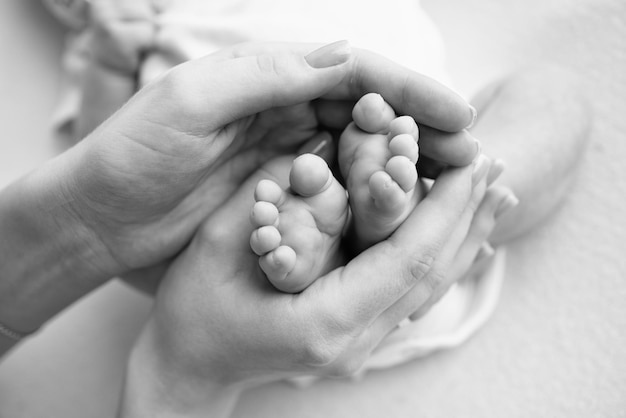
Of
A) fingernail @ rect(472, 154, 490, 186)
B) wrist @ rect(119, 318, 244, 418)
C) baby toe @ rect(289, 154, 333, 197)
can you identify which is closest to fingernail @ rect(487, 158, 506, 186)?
fingernail @ rect(472, 154, 490, 186)

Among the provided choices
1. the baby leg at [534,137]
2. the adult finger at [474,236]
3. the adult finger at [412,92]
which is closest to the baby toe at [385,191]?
the adult finger at [412,92]

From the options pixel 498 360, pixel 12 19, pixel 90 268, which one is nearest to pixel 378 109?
pixel 90 268

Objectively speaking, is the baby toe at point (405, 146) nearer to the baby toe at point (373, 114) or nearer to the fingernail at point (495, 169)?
the baby toe at point (373, 114)

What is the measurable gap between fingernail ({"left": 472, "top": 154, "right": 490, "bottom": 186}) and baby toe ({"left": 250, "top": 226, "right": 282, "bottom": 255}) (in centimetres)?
27

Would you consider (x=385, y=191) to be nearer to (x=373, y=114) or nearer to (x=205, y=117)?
(x=373, y=114)

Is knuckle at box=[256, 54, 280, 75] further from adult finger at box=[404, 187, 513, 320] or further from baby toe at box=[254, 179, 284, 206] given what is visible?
adult finger at box=[404, 187, 513, 320]

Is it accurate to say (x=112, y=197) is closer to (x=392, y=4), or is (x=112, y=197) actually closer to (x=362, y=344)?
(x=362, y=344)


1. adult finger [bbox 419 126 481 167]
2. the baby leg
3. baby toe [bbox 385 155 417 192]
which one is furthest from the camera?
the baby leg

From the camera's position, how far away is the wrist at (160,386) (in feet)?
2.09

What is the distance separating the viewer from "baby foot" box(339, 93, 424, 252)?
0.49 meters

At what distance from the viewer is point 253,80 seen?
0.55m

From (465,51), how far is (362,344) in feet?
2.14

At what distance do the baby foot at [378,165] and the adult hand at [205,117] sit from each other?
0.05 metres

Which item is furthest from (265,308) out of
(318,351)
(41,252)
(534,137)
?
(534,137)
